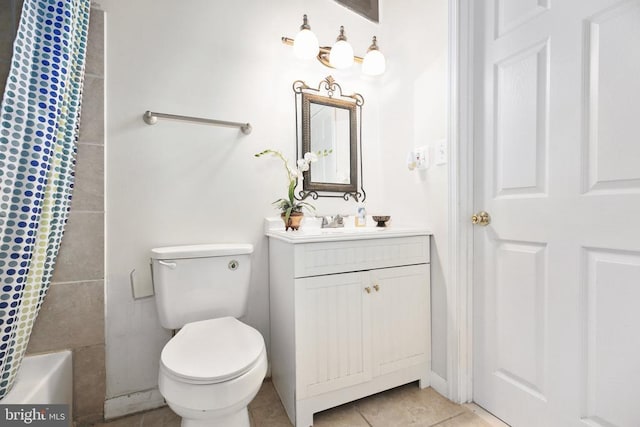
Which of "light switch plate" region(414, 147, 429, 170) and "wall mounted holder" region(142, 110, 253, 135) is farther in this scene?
"light switch plate" region(414, 147, 429, 170)

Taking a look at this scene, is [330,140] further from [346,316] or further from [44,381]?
[44,381]

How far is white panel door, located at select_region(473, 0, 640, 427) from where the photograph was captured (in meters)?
0.89

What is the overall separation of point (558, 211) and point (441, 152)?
574 mm

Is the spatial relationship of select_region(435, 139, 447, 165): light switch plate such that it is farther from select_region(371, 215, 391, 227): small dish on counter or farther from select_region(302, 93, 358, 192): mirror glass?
select_region(302, 93, 358, 192): mirror glass

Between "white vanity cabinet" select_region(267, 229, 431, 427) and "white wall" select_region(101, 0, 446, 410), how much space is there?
0.29 metres

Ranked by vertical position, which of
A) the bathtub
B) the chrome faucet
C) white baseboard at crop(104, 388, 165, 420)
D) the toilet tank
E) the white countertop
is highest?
the chrome faucet

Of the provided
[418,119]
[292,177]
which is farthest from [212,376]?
[418,119]

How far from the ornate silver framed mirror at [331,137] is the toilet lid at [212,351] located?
2.91ft

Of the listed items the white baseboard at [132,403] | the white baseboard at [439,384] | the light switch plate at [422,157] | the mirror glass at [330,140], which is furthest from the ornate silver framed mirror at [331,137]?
the white baseboard at [132,403]

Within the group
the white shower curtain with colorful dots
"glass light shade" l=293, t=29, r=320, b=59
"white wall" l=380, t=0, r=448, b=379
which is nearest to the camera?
the white shower curtain with colorful dots

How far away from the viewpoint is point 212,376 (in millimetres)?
896

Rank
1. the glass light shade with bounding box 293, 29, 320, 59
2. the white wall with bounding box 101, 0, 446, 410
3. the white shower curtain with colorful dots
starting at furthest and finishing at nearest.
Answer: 1. the glass light shade with bounding box 293, 29, 320, 59
2. the white wall with bounding box 101, 0, 446, 410
3. the white shower curtain with colorful dots

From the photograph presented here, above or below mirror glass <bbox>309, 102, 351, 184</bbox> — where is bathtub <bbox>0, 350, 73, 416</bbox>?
below

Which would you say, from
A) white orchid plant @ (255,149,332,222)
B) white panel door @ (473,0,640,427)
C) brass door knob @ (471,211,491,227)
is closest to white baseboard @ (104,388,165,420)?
white orchid plant @ (255,149,332,222)
